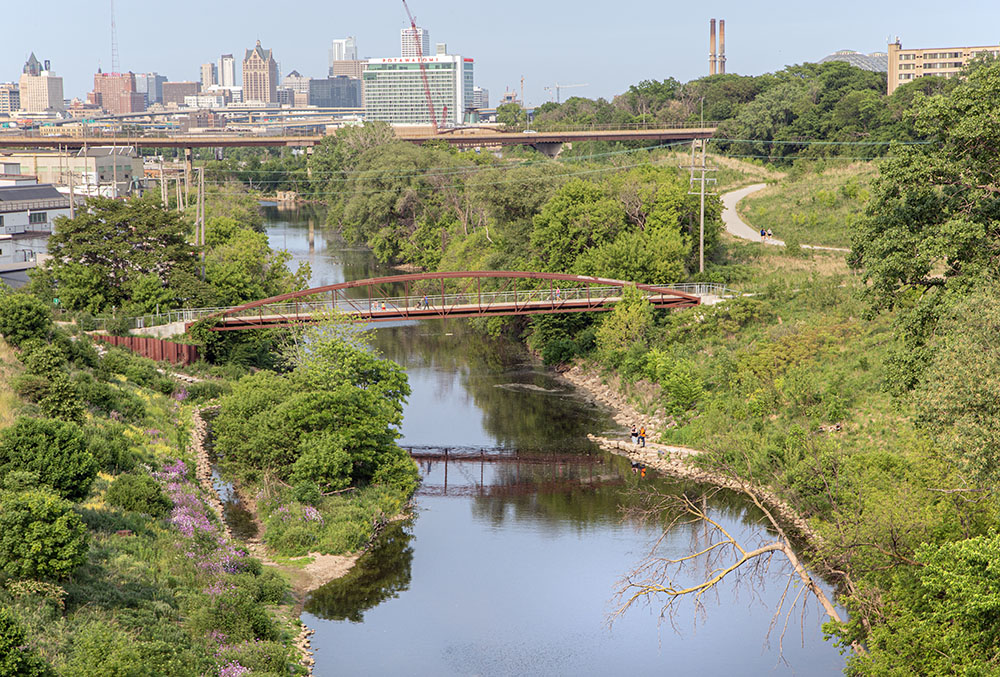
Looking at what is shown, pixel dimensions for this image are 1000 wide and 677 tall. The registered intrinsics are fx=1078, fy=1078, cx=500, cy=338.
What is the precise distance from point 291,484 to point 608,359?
2104 cm

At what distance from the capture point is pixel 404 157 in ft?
293

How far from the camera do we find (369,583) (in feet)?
99.3

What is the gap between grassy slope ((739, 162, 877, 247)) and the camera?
65750mm

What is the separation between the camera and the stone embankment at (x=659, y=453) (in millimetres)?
34450

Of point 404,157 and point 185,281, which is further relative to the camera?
point 404,157

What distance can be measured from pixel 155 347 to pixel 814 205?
4344 cm

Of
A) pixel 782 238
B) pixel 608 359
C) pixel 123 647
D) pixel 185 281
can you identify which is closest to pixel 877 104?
pixel 782 238

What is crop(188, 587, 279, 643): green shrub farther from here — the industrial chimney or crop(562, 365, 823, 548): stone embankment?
the industrial chimney

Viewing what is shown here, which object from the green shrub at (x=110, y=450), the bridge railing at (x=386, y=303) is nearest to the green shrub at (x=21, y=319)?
the green shrub at (x=110, y=450)

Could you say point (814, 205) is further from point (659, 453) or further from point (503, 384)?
point (659, 453)

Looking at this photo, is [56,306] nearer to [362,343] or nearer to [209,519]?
[362,343]

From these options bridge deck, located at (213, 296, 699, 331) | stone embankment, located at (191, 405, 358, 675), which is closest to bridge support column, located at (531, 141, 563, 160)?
bridge deck, located at (213, 296, 699, 331)

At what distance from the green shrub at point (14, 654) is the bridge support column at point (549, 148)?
357ft

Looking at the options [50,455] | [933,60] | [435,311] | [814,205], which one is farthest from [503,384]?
[933,60]
